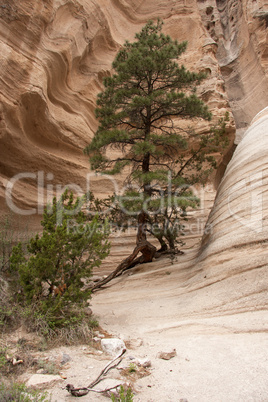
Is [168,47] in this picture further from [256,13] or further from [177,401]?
[256,13]

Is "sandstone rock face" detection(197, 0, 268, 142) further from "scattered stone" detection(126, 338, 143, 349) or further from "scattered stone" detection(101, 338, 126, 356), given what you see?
"scattered stone" detection(101, 338, 126, 356)

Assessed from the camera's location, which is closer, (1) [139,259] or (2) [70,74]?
(1) [139,259]

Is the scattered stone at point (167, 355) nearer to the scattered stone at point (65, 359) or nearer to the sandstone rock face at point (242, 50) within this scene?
the scattered stone at point (65, 359)

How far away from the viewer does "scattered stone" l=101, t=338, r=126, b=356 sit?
3.45 metres

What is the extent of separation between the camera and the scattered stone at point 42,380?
2574mm

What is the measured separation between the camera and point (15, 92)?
9469mm

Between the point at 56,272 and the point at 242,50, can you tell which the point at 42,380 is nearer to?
the point at 56,272

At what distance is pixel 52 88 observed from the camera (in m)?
11.6

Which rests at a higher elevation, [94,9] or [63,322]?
[94,9]

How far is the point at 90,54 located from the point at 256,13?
425 inches

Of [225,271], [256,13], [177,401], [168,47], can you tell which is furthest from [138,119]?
[256,13]

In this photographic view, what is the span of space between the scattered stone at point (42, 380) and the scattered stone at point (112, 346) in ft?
2.72

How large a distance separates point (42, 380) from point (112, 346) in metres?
1.03
